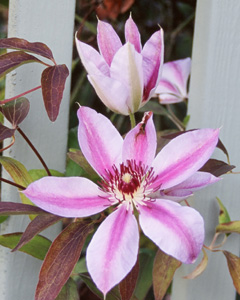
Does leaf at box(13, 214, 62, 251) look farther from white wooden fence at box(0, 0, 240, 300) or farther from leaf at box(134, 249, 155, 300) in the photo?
leaf at box(134, 249, 155, 300)

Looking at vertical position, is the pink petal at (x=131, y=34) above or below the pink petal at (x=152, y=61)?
above

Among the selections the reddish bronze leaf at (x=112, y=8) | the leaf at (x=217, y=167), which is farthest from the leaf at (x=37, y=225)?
the reddish bronze leaf at (x=112, y=8)

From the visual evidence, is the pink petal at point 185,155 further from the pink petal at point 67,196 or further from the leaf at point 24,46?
the leaf at point 24,46

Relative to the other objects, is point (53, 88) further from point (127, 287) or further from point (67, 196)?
point (127, 287)

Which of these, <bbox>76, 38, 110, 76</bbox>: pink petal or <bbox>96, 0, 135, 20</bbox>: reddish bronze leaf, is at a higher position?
<bbox>96, 0, 135, 20</bbox>: reddish bronze leaf

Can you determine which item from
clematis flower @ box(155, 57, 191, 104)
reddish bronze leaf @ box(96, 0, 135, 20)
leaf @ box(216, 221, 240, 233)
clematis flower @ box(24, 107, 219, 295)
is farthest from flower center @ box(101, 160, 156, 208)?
reddish bronze leaf @ box(96, 0, 135, 20)

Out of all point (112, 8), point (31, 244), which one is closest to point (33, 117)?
point (31, 244)

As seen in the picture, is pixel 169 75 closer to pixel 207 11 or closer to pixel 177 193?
pixel 207 11
